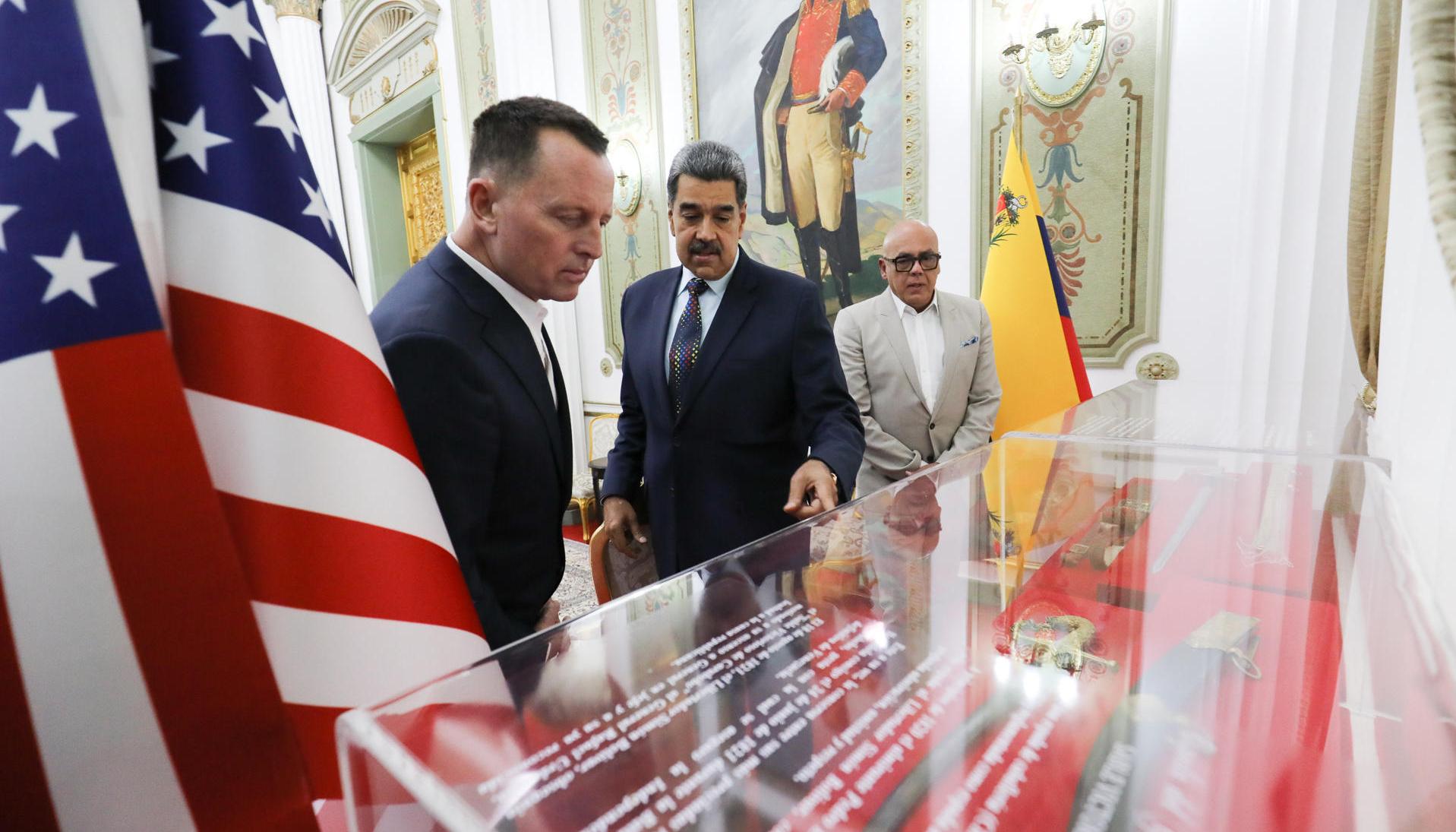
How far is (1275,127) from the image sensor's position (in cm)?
246

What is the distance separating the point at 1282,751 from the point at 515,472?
1.05 metres

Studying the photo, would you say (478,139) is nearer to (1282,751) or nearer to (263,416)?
(263,416)

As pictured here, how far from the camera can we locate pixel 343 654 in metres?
0.76

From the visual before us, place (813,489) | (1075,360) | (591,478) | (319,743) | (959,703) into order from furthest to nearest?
(591,478)
(1075,360)
(813,489)
(319,743)
(959,703)

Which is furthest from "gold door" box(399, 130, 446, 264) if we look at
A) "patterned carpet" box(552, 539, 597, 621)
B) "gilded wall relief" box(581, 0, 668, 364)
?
"patterned carpet" box(552, 539, 597, 621)

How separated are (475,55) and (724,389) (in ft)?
16.3

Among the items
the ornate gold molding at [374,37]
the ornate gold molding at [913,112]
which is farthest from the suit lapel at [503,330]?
the ornate gold molding at [374,37]

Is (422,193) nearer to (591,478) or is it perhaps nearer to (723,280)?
(591,478)

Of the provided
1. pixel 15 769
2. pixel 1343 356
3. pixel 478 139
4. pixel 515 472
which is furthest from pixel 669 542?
pixel 1343 356

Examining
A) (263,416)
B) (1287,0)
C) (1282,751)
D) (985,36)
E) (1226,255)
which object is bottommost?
(1282,751)

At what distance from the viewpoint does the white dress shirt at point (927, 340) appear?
265cm

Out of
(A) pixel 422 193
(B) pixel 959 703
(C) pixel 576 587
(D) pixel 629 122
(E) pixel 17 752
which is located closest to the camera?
(B) pixel 959 703

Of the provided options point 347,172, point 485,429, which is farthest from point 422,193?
point 485,429

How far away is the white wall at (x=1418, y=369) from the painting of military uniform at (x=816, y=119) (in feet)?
8.56
